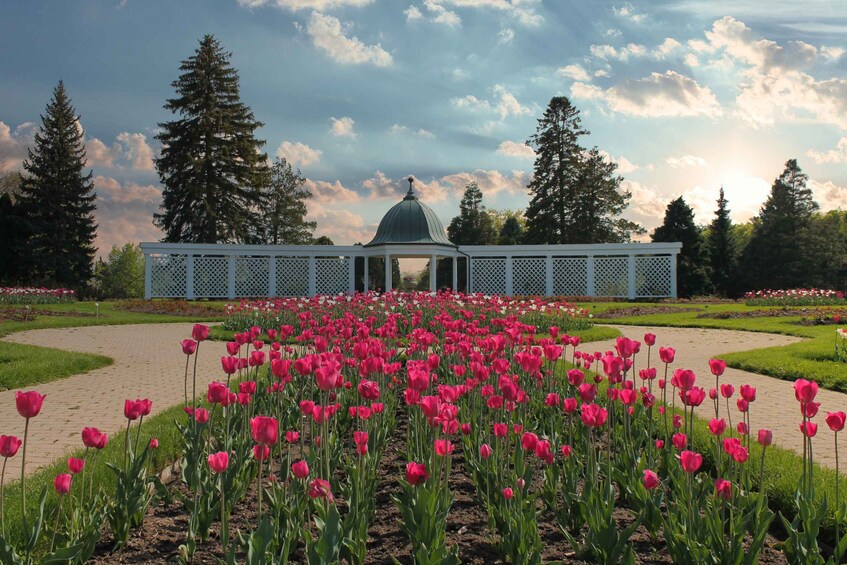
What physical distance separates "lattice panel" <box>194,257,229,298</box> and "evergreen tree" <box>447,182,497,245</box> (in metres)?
22.7

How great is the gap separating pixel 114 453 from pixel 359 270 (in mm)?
30022

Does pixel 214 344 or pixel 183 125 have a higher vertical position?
pixel 183 125

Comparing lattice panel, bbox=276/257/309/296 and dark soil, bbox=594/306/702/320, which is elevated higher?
lattice panel, bbox=276/257/309/296

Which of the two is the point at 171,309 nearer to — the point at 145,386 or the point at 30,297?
the point at 30,297

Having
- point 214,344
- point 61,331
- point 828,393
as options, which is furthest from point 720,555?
point 61,331

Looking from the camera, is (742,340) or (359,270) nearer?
(742,340)

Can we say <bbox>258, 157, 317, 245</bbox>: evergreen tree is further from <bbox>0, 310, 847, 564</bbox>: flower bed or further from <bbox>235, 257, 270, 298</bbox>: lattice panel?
<bbox>0, 310, 847, 564</bbox>: flower bed

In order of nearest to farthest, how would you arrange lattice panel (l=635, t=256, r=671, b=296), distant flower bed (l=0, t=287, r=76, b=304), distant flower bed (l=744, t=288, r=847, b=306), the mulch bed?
the mulch bed, distant flower bed (l=744, t=288, r=847, b=306), distant flower bed (l=0, t=287, r=76, b=304), lattice panel (l=635, t=256, r=671, b=296)

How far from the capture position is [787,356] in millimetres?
8797

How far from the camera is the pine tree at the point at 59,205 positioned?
105 ft

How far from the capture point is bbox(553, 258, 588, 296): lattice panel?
28.6m

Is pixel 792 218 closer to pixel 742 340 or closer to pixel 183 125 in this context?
pixel 742 340

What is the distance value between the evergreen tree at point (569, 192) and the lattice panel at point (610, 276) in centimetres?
1016

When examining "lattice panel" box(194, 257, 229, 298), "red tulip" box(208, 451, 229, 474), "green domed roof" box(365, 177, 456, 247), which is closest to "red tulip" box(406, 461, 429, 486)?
"red tulip" box(208, 451, 229, 474)
